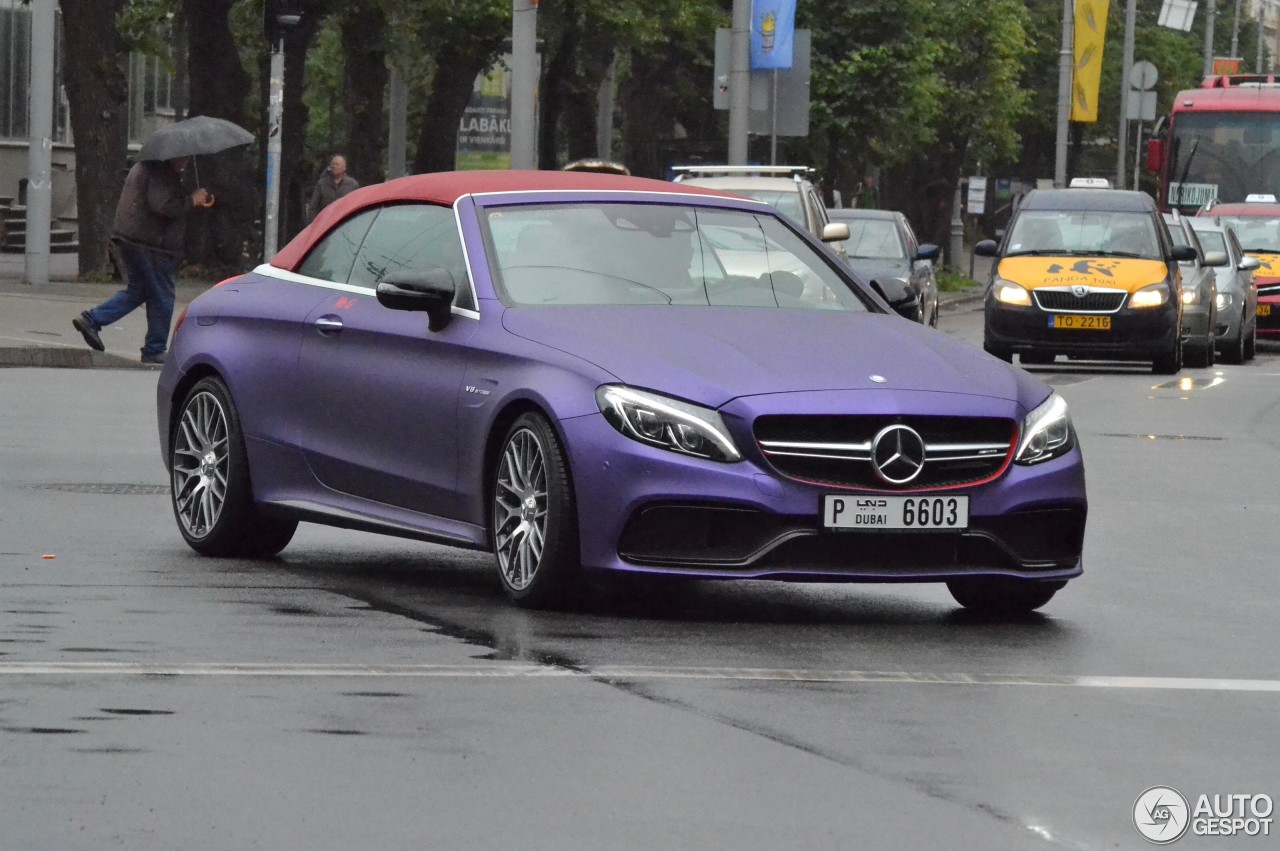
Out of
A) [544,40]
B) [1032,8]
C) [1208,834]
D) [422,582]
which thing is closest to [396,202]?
[422,582]

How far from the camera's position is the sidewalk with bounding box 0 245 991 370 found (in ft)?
74.4

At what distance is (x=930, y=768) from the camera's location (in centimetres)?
636

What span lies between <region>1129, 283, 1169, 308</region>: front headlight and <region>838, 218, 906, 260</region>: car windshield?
4976 mm

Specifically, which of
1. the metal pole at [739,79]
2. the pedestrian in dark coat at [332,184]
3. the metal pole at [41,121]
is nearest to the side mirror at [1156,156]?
the metal pole at [739,79]

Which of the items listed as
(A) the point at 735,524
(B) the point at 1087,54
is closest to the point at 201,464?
(A) the point at 735,524

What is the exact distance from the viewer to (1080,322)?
88.6 ft

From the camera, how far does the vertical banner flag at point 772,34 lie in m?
32.8

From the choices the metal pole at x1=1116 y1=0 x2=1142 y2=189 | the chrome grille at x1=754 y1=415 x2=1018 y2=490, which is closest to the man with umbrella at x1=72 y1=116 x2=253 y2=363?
the chrome grille at x1=754 y1=415 x2=1018 y2=490

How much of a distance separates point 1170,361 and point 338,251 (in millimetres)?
18402

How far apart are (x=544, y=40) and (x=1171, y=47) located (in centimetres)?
4697

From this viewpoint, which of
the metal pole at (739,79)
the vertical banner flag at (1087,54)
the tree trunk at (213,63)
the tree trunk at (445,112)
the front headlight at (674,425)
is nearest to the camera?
the front headlight at (674,425)

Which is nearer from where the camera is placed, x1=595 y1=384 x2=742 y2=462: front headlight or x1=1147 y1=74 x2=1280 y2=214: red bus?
x1=595 y1=384 x2=742 y2=462: front headlight

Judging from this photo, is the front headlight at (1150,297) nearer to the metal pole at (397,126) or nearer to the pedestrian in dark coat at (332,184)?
the pedestrian in dark coat at (332,184)

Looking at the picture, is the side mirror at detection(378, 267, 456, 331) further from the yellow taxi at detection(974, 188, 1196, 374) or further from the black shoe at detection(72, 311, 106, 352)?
the yellow taxi at detection(974, 188, 1196, 374)
